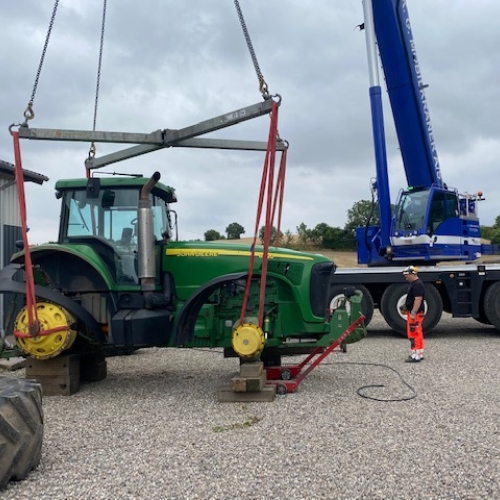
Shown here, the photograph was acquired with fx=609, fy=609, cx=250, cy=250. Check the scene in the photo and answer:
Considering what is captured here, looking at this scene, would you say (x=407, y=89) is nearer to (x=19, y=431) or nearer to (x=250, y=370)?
(x=250, y=370)

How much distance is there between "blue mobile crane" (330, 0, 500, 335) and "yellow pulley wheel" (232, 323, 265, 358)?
6.00 metres

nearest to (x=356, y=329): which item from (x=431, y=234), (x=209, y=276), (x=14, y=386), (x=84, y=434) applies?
(x=209, y=276)

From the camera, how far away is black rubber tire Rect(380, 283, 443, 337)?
11914 mm

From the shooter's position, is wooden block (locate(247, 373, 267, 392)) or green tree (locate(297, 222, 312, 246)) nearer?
wooden block (locate(247, 373, 267, 392))

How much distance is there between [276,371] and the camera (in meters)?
7.36

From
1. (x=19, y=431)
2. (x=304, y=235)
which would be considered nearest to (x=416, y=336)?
(x=19, y=431)

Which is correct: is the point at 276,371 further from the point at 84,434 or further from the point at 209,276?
the point at 84,434

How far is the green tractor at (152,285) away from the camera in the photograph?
21.7 feet

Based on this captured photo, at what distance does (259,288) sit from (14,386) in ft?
10.6

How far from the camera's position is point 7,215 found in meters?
11.4

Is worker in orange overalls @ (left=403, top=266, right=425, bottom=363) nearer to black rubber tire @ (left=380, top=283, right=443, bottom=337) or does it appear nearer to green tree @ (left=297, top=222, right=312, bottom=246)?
black rubber tire @ (left=380, top=283, right=443, bottom=337)

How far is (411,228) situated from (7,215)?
7.86 meters

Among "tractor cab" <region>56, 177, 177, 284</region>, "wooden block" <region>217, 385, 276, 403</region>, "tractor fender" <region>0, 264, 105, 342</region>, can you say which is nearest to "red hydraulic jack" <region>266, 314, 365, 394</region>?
"wooden block" <region>217, 385, 276, 403</region>

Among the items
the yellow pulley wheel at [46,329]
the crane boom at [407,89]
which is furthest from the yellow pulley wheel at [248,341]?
the crane boom at [407,89]
